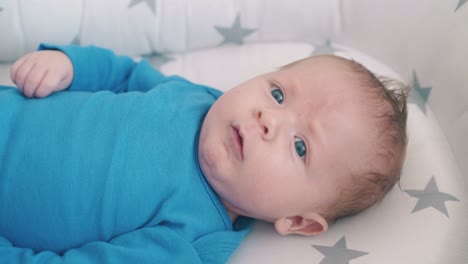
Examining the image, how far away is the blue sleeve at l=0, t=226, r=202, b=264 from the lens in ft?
2.59

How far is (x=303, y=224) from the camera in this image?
890 mm

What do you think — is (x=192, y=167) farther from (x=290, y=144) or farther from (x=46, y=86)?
(x=46, y=86)

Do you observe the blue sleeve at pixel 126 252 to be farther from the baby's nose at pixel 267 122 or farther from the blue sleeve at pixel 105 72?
the blue sleeve at pixel 105 72

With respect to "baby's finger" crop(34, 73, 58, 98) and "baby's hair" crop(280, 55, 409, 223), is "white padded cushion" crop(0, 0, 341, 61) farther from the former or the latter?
"baby's hair" crop(280, 55, 409, 223)

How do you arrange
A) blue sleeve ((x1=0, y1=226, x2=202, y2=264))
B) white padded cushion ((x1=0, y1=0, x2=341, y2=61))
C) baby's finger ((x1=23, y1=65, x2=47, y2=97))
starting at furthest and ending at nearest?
white padded cushion ((x1=0, y1=0, x2=341, y2=61)) < baby's finger ((x1=23, y1=65, x2=47, y2=97)) < blue sleeve ((x1=0, y1=226, x2=202, y2=264))

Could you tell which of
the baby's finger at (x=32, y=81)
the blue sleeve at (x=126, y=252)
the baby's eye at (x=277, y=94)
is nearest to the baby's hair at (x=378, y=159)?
the baby's eye at (x=277, y=94)

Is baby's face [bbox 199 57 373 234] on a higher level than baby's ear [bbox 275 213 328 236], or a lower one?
higher

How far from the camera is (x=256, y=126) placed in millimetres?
824

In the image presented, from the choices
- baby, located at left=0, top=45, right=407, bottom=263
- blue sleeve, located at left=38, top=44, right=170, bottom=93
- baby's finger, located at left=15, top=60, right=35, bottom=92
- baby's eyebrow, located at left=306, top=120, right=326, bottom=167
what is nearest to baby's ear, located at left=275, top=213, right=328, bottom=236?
baby, located at left=0, top=45, right=407, bottom=263

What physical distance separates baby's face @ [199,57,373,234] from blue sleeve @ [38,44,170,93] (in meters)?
0.28

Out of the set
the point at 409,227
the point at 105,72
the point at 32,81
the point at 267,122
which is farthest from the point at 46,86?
the point at 409,227

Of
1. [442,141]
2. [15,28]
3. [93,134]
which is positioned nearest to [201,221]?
[93,134]

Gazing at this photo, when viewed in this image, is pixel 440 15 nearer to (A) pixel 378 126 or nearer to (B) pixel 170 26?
(A) pixel 378 126

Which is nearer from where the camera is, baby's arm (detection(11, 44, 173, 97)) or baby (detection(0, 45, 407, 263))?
baby (detection(0, 45, 407, 263))
